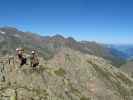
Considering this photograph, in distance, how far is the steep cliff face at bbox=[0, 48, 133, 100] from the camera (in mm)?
33375

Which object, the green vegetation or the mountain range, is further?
the green vegetation

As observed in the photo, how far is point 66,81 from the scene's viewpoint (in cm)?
4222

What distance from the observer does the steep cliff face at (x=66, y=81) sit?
33375mm

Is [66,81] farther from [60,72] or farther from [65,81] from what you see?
[60,72]

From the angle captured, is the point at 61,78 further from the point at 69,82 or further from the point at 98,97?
the point at 98,97

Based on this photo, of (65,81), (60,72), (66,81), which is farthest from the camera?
(60,72)

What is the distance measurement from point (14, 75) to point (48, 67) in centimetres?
879

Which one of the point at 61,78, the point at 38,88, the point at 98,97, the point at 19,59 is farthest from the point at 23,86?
the point at 98,97

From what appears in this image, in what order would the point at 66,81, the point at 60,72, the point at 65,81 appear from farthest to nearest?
the point at 60,72
the point at 66,81
the point at 65,81

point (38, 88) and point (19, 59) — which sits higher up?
point (19, 59)

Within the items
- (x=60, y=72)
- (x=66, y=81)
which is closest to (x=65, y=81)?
(x=66, y=81)

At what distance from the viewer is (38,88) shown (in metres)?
35.1

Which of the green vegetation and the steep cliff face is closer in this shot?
the steep cliff face

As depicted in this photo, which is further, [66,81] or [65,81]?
[66,81]
